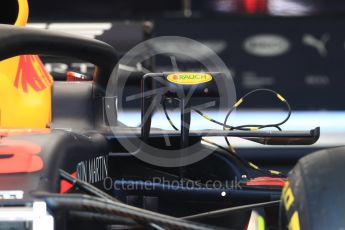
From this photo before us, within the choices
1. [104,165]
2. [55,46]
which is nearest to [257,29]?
[104,165]

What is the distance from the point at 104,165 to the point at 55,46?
301 mm

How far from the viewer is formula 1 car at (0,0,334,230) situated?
1.07m

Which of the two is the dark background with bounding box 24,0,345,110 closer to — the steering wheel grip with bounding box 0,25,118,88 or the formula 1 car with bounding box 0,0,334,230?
the formula 1 car with bounding box 0,0,334,230

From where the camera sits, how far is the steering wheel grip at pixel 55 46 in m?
1.21

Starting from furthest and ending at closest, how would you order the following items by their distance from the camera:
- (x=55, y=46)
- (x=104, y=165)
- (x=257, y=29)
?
(x=257, y=29), (x=104, y=165), (x=55, y=46)

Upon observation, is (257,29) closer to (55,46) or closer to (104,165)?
(104,165)

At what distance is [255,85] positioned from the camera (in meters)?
6.95

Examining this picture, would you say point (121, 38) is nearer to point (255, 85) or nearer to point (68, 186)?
point (255, 85)

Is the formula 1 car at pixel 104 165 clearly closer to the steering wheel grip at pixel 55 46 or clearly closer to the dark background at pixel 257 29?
the steering wheel grip at pixel 55 46

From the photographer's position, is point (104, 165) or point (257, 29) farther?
point (257, 29)

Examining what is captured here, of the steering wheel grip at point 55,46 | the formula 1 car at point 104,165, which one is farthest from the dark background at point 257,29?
the steering wheel grip at point 55,46

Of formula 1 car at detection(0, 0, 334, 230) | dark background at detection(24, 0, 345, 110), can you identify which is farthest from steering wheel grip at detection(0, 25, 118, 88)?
dark background at detection(24, 0, 345, 110)

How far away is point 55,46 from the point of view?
1346 millimetres

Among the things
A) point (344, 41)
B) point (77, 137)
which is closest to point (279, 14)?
point (344, 41)
